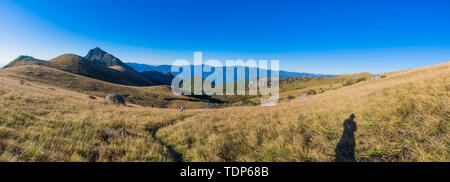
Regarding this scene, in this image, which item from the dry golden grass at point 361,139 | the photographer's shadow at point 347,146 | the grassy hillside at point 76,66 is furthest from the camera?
the grassy hillside at point 76,66

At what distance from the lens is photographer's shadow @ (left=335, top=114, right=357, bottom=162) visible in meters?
3.69

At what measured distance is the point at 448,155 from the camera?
3.05m

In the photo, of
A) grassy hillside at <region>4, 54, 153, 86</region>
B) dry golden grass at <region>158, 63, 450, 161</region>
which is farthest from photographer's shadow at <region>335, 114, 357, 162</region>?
grassy hillside at <region>4, 54, 153, 86</region>

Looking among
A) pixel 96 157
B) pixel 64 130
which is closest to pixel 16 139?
pixel 64 130

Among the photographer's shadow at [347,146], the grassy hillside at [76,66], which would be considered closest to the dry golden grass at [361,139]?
the photographer's shadow at [347,146]

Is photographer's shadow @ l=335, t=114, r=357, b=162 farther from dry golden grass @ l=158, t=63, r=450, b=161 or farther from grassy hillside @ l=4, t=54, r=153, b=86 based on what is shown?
grassy hillside @ l=4, t=54, r=153, b=86

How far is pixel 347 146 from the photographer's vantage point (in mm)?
4270

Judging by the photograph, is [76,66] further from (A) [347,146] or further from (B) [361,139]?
(B) [361,139]

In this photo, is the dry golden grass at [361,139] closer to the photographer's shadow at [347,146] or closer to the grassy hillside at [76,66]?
the photographer's shadow at [347,146]

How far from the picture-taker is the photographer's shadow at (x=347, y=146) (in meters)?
3.69

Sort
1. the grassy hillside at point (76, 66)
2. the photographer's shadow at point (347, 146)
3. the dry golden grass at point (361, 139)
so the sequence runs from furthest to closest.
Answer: the grassy hillside at point (76, 66)
the photographer's shadow at point (347, 146)
the dry golden grass at point (361, 139)

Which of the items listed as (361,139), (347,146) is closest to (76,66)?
(347,146)
